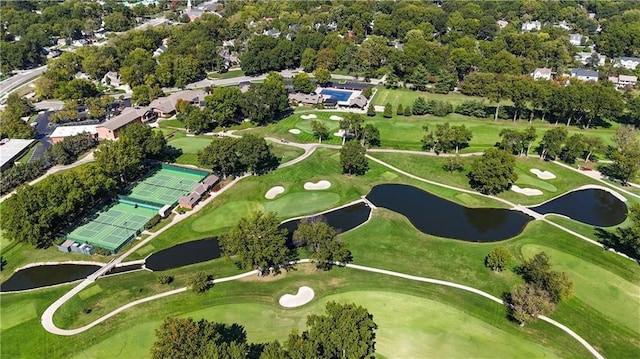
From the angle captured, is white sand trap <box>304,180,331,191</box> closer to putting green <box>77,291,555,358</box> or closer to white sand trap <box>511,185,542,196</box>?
putting green <box>77,291,555,358</box>

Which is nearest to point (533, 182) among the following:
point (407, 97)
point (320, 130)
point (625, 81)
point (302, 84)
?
point (320, 130)

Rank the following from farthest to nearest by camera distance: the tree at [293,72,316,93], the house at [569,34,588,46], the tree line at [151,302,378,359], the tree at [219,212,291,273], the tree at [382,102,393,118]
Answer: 1. the house at [569,34,588,46]
2. the tree at [293,72,316,93]
3. the tree at [382,102,393,118]
4. the tree at [219,212,291,273]
5. the tree line at [151,302,378,359]

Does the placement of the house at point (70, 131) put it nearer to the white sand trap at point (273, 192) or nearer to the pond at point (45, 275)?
the pond at point (45, 275)

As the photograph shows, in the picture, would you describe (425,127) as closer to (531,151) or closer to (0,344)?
(531,151)

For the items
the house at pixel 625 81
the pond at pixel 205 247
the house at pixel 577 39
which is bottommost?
the pond at pixel 205 247

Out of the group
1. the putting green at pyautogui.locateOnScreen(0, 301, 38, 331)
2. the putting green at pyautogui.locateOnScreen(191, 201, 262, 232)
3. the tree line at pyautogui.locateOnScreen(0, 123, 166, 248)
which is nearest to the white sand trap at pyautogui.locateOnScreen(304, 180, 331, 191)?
the putting green at pyautogui.locateOnScreen(191, 201, 262, 232)

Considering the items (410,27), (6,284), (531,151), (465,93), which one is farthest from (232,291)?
(410,27)

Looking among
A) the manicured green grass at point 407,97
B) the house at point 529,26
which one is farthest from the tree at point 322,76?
the house at point 529,26
